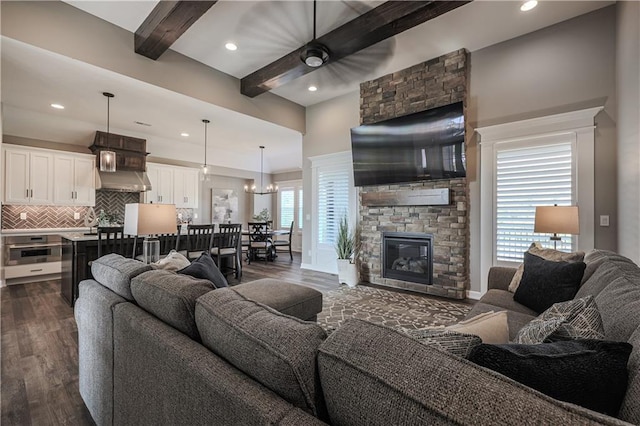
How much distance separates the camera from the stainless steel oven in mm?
4652

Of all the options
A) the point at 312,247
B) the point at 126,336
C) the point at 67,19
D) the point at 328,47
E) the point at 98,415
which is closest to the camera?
the point at 126,336

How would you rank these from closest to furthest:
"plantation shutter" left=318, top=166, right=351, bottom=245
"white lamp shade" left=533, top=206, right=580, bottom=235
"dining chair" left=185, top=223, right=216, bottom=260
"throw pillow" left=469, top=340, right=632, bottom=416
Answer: "throw pillow" left=469, top=340, right=632, bottom=416, "white lamp shade" left=533, top=206, right=580, bottom=235, "dining chair" left=185, top=223, right=216, bottom=260, "plantation shutter" left=318, top=166, right=351, bottom=245

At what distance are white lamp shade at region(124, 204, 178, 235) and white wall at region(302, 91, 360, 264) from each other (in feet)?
11.6

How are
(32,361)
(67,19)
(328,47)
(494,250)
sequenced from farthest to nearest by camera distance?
(494,250), (328,47), (67,19), (32,361)

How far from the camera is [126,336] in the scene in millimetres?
1258

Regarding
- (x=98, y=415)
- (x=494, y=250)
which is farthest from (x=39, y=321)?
(x=494, y=250)

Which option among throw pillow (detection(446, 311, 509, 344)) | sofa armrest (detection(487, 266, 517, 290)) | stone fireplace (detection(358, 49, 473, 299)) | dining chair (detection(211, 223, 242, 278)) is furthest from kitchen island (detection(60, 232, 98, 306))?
sofa armrest (detection(487, 266, 517, 290))

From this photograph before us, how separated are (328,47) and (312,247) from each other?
3.71 metres

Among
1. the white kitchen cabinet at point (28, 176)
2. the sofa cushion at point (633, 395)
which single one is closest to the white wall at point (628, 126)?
the sofa cushion at point (633, 395)

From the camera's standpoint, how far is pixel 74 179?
Answer: 5.68 metres

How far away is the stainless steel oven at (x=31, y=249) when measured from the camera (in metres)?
4.65

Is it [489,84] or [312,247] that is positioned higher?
[489,84]

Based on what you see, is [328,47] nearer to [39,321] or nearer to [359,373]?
[359,373]

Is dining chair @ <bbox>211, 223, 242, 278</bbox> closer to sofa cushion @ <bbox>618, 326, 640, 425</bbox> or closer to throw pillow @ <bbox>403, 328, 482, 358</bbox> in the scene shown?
throw pillow @ <bbox>403, 328, 482, 358</bbox>
